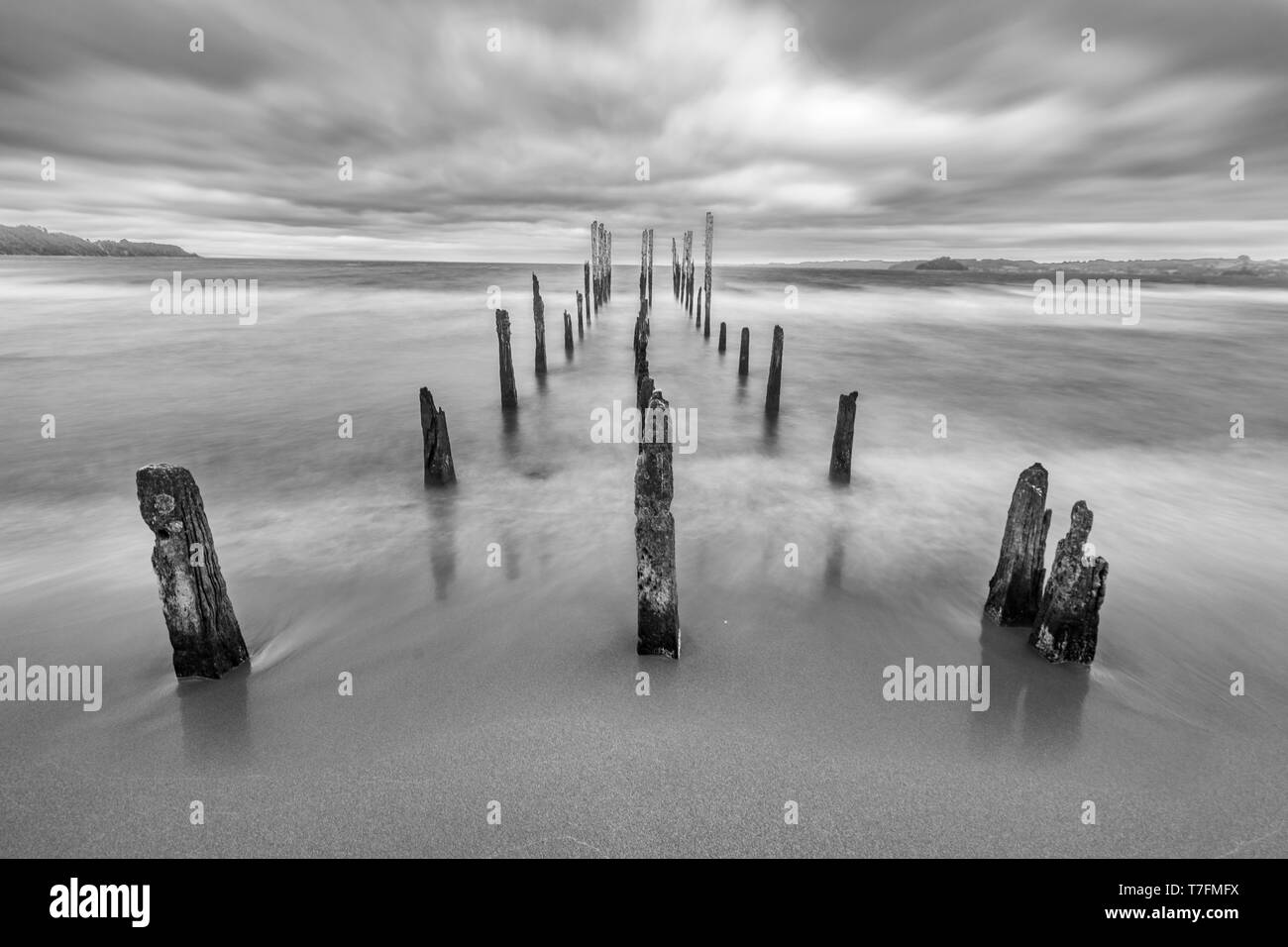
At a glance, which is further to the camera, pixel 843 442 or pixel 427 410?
pixel 843 442

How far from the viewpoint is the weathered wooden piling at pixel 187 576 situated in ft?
15.5

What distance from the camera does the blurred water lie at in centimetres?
421

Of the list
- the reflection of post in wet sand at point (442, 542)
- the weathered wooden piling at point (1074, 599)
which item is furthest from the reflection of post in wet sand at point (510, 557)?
the weathered wooden piling at point (1074, 599)

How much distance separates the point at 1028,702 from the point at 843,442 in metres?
6.27

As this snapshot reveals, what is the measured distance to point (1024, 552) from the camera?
6.10 meters

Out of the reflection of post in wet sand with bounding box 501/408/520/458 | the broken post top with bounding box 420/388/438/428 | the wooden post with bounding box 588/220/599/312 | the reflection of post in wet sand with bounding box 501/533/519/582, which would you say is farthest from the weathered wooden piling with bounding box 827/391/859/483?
the wooden post with bounding box 588/220/599/312

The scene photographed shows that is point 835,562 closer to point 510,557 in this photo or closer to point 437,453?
point 510,557

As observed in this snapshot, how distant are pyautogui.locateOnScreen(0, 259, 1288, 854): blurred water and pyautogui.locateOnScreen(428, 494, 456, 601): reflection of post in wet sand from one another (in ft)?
0.16

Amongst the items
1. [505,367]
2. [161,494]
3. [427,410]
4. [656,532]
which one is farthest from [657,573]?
[505,367]

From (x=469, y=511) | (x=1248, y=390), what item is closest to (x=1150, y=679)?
(x=469, y=511)

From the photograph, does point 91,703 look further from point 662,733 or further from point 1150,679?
point 1150,679
